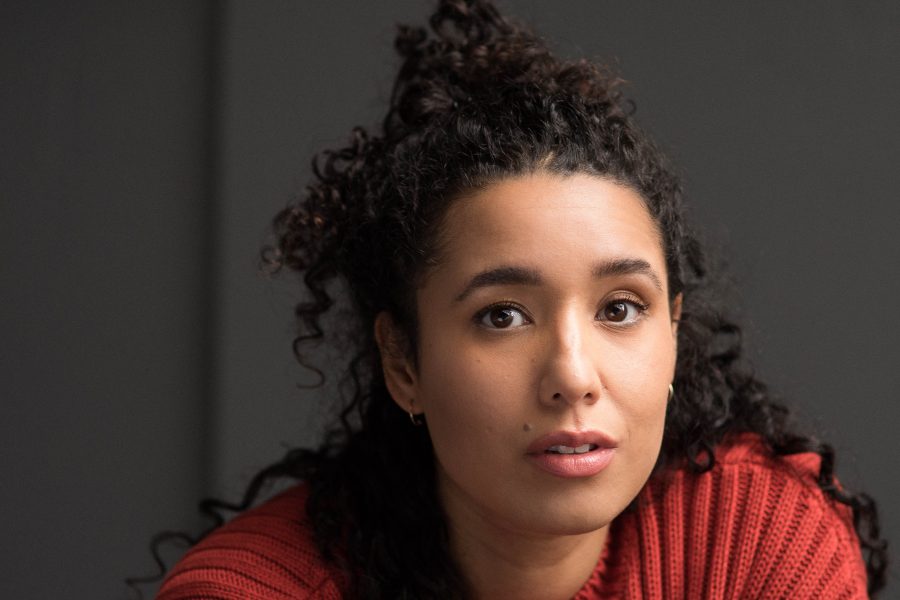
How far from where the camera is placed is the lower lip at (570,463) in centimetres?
128

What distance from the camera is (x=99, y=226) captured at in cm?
204

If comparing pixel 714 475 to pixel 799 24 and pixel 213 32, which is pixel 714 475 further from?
pixel 213 32

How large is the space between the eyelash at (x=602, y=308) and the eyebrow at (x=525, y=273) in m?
0.02

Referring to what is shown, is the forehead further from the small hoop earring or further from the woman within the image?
the small hoop earring

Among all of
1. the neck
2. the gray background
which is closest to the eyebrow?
the neck

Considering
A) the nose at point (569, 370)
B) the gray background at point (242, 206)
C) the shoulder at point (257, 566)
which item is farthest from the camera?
the gray background at point (242, 206)

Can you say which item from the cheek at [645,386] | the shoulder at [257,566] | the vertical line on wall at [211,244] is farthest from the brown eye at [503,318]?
the vertical line on wall at [211,244]

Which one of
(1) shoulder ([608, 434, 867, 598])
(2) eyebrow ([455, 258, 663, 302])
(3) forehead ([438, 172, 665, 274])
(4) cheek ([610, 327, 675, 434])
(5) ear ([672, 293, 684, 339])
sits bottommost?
(1) shoulder ([608, 434, 867, 598])

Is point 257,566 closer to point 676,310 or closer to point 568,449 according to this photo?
point 568,449

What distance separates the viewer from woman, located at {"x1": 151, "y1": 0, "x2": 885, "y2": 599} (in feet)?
4.25

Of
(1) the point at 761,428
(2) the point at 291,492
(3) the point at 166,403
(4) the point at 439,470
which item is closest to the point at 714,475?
(1) the point at 761,428

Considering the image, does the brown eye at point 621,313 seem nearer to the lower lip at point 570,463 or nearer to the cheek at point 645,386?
the cheek at point 645,386

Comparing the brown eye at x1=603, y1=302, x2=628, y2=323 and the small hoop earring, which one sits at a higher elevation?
the brown eye at x1=603, y1=302, x2=628, y2=323

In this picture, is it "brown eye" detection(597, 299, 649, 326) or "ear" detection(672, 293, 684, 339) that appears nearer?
"brown eye" detection(597, 299, 649, 326)
